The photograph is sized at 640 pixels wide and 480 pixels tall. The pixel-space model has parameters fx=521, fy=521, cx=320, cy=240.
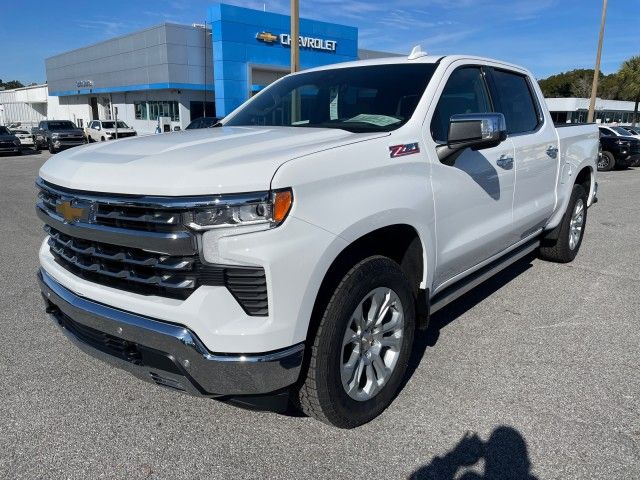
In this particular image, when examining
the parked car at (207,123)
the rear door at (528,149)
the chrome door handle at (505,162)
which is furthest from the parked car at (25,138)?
the chrome door handle at (505,162)

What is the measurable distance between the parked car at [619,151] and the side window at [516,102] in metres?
15.1

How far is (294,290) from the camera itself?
2.17 m

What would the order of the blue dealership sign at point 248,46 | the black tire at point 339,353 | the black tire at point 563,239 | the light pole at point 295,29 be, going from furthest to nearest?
the blue dealership sign at point 248,46 < the light pole at point 295,29 < the black tire at point 563,239 < the black tire at point 339,353

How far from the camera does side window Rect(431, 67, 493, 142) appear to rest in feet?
10.6

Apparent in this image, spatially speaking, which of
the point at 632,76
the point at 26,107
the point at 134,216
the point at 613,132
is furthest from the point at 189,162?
the point at 26,107

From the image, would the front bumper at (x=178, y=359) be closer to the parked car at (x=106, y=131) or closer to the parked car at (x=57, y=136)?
the parked car at (x=57, y=136)

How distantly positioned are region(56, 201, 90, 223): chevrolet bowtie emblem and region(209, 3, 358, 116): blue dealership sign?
97.0ft

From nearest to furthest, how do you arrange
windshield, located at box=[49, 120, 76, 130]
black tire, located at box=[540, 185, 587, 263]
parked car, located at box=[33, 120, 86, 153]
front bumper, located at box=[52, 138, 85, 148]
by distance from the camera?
black tire, located at box=[540, 185, 587, 263] → front bumper, located at box=[52, 138, 85, 148] → parked car, located at box=[33, 120, 86, 153] → windshield, located at box=[49, 120, 76, 130]

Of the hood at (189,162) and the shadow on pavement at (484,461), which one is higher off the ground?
the hood at (189,162)

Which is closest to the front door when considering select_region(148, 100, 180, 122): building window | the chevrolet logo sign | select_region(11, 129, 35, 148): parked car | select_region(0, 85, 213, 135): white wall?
the chevrolet logo sign

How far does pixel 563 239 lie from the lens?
5.45 meters

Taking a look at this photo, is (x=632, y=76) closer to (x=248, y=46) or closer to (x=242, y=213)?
(x=248, y=46)

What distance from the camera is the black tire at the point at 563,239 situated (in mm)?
5336

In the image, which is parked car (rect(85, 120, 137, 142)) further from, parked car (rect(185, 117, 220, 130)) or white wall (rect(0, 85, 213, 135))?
parked car (rect(185, 117, 220, 130))
